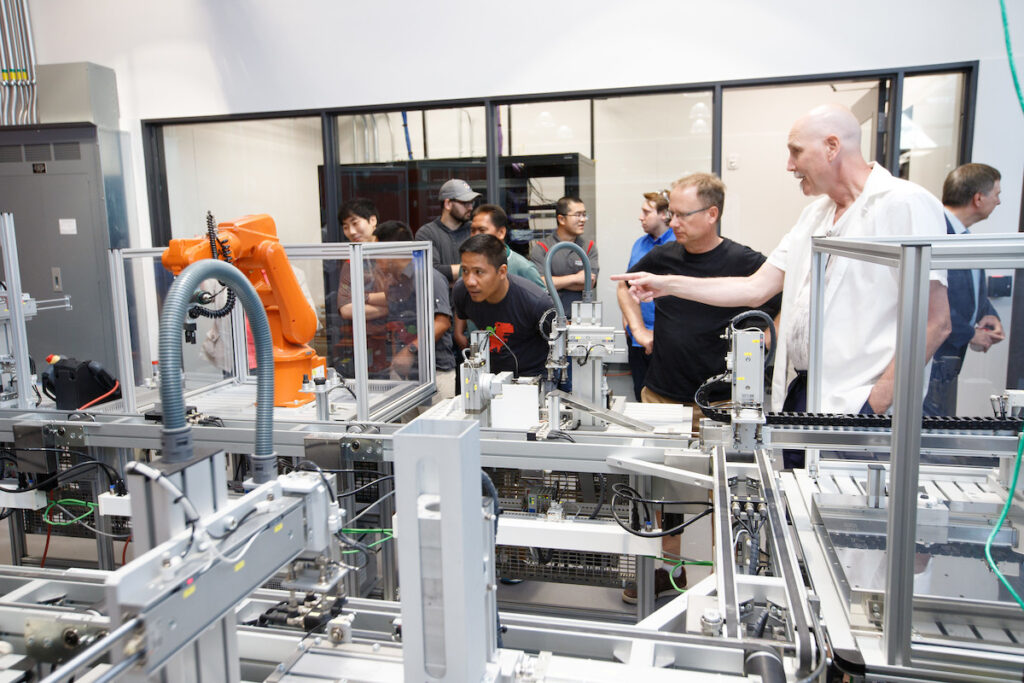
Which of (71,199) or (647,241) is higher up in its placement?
(71,199)

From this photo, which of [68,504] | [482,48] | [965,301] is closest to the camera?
[68,504]

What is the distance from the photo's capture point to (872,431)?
1588 millimetres

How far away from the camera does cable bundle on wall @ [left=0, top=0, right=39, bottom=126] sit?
451 cm

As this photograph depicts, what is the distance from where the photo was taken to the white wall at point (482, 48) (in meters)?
3.59

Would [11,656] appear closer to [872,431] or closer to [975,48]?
[872,431]

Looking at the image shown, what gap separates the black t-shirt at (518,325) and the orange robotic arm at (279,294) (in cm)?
70

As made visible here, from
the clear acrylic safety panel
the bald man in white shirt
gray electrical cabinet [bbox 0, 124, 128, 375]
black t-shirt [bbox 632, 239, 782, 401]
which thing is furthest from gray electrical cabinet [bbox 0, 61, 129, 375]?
the bald man in white shirt

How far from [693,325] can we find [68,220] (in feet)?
13.5

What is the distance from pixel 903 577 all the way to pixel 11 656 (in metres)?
1.27

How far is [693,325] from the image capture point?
2936mm

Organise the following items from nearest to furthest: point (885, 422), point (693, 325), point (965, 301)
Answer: point (885, 422) → point (965, 301) → point (693, 325)

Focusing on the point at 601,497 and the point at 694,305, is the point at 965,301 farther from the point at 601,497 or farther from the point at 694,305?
the point at 601,497

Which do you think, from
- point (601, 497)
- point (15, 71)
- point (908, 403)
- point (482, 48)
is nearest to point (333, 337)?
point (601, 497)

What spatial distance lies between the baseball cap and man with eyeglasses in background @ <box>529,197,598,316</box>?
501mm
